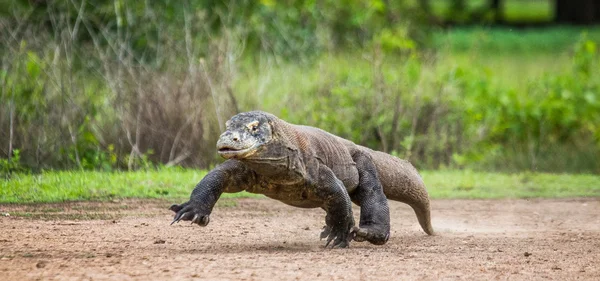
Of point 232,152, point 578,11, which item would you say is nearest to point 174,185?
point 232,152

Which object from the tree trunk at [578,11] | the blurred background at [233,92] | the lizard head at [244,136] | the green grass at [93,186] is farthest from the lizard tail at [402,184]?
the tree trunk at [578,11]

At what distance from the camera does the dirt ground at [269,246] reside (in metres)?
4.69

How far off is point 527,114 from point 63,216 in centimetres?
698

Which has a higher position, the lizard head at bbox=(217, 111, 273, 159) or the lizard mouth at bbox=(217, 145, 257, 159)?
the lizard head at bbox=(217, 111, 273, 159)

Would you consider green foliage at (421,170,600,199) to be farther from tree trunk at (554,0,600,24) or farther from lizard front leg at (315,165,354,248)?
tree trunk at (554,0,600,24)

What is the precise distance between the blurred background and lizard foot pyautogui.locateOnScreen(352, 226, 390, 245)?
383 cm

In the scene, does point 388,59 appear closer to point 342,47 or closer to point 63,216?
point 342,47

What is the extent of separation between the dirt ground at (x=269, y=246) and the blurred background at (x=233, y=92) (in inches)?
70.5

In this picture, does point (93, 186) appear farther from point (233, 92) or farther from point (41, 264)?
point (41, 264)

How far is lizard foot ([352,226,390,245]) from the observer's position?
5.48 m

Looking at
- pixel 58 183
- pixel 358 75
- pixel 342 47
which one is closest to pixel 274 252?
pixel 58 183

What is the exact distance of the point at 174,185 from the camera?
26.7 ft

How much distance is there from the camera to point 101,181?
7.99 metres

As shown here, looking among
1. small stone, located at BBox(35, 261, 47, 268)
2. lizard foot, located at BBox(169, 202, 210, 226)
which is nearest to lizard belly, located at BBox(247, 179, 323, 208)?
lizard foot, located at BBox(169, 202, 210, 226)
